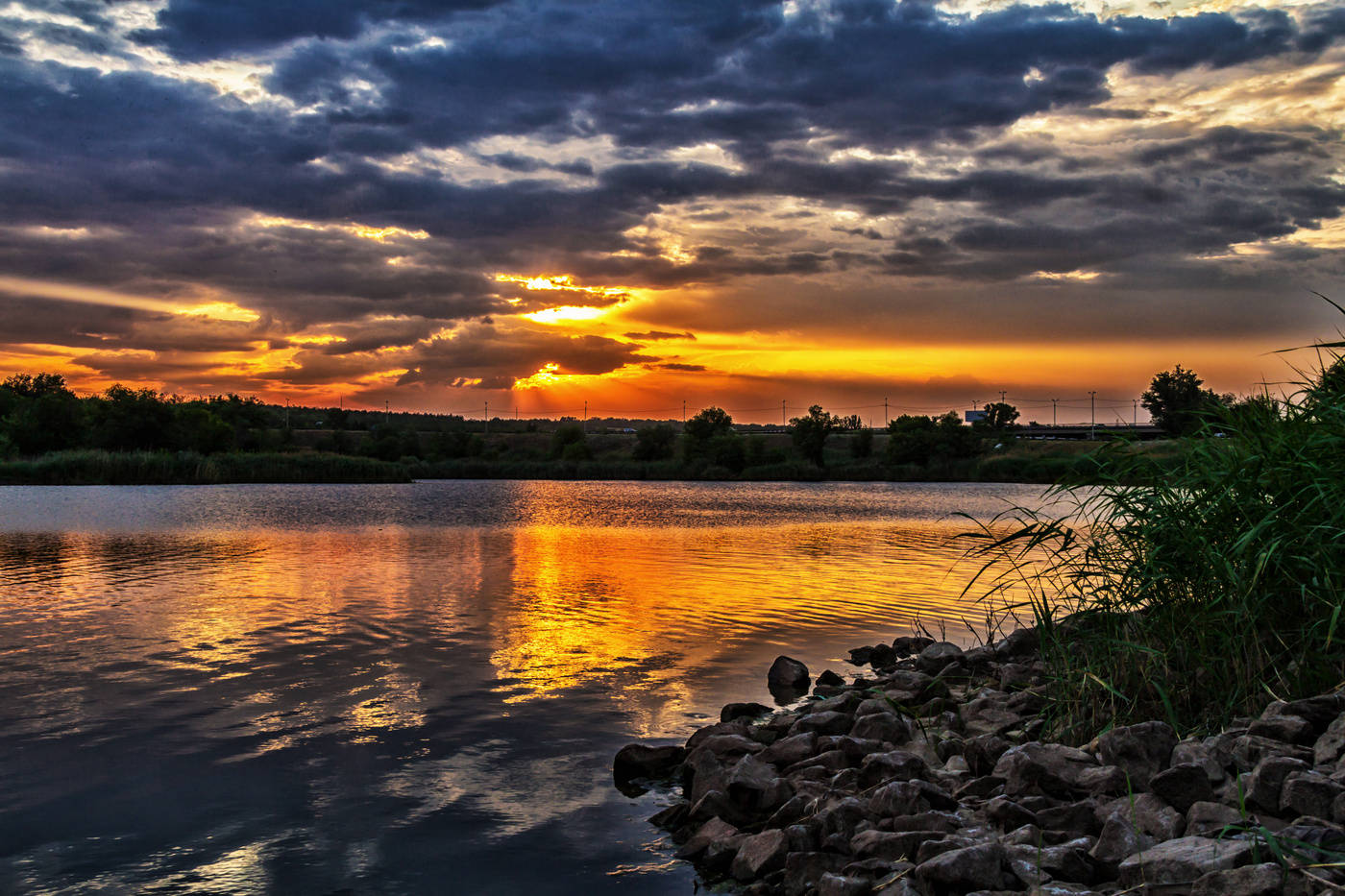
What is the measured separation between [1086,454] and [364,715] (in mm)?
8675

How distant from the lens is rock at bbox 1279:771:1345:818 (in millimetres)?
5316

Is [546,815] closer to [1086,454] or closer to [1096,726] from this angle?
[1096,726]

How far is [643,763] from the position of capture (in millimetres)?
9055

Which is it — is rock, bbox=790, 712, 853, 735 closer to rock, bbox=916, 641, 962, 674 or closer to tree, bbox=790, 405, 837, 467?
rock, bbox=916, 641, 962, 674

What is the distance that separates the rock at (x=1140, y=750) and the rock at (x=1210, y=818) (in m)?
0.74

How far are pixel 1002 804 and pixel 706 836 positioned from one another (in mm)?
2317

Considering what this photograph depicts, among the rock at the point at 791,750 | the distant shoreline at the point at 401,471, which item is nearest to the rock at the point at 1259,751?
the rock at the point at 791,750

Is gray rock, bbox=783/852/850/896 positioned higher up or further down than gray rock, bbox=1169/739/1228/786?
further down

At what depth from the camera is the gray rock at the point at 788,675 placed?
40.6ft

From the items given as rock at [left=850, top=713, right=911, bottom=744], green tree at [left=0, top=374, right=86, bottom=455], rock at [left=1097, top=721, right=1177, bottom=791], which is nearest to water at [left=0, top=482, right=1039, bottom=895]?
rock at [left=850, top=713, right=911, bottom=744]

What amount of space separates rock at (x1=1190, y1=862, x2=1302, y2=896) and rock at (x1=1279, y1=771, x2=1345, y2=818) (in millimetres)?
950

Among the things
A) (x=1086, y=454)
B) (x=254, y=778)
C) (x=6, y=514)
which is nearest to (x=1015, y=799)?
(x=1086, y=454)

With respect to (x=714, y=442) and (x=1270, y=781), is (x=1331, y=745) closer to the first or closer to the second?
(x=1270, y=781)

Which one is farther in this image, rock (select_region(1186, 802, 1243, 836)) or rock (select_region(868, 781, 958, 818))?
rock (select_region(868, 781, 958, 818))
